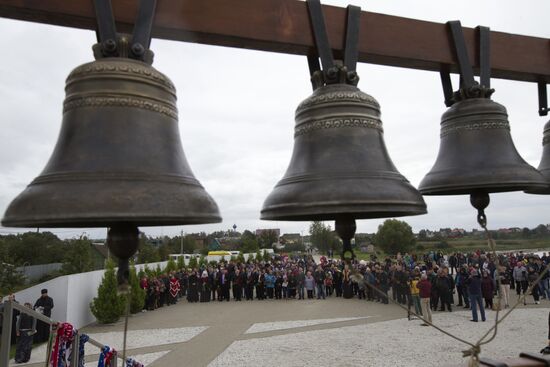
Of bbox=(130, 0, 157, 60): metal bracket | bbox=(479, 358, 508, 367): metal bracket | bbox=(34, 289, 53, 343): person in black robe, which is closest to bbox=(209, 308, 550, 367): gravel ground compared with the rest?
bbox=(34, 289, 53, 343): person in black robe

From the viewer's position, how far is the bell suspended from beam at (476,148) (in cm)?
254

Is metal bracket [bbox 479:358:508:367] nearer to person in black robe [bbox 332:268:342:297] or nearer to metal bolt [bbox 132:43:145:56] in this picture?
metal bolt [bbox 132:43:145:56]

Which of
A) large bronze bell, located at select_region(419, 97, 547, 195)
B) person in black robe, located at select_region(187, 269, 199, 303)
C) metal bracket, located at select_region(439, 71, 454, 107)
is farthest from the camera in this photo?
person in black robe, located at select_region(187, 269, 199, 303)

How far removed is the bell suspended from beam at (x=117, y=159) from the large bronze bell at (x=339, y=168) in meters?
0.45

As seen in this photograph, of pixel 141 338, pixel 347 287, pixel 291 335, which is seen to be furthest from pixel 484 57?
pixel 347 287

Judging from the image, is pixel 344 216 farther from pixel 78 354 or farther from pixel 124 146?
pixel 78 354

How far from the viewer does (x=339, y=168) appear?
202 centimetres

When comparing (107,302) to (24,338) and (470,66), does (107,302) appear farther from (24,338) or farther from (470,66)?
(470,66)

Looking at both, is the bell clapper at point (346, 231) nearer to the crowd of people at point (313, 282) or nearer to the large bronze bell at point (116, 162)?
the large bronze bell at point (116, 162)

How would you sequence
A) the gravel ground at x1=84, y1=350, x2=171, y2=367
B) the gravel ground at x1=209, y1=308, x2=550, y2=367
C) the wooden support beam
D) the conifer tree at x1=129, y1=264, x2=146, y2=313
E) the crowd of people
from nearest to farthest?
1. the wooden support beam
2. the gravel ground at x1=209, y1=308, x2=550, y2=367
3. the gravel ground at x1=84, y1=350, x2=171, y2=367
4. the conifer tree at x1=129, y1=264, x2=146, y2=313
5. the crowd of people

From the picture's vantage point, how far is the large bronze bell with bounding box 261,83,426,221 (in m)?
1.90

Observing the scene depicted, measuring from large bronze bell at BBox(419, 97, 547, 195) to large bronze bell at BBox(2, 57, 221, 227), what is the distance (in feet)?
5.39

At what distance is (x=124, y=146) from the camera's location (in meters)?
1.67

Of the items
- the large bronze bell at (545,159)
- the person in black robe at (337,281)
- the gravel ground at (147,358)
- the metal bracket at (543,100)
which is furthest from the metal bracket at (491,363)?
the person in black robe at (337,281)
